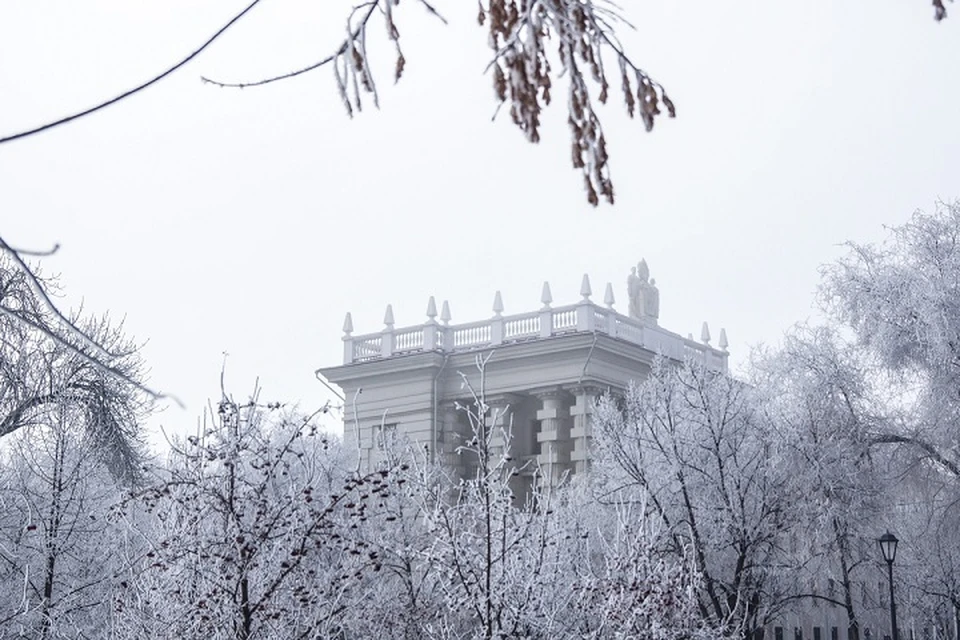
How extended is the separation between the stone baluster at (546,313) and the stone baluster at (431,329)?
11.8 ft

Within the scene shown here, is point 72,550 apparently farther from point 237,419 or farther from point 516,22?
point 516,22

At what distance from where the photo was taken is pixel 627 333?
3750 centimetres

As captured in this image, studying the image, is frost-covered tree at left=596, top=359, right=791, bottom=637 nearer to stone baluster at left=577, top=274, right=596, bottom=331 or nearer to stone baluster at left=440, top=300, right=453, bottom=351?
stone baluster at left=577, top=274, right=596, bottom=331

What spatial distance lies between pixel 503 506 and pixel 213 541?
3.07 m

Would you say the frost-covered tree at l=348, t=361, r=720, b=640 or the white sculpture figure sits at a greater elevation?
the white sculpture figure

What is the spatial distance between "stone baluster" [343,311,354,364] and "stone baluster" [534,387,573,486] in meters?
7.14

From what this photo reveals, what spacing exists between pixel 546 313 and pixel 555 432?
145 inches

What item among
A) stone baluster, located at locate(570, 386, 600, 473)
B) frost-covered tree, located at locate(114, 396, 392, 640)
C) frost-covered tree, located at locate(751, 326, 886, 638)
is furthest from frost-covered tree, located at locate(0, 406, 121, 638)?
stone baluster, located at locate(570, 386, 600, 473)

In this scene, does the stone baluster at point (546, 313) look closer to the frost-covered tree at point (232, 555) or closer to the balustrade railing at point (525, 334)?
the balustrade railing at point (525, 334)

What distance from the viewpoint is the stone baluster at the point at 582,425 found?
34406 millimetres

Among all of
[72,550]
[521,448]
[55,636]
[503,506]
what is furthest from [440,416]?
[503,506]

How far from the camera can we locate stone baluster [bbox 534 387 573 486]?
35125mm

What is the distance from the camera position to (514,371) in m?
36.5

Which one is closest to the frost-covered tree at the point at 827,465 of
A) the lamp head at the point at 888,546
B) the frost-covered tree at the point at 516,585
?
the lamp head at the point at 888,546
